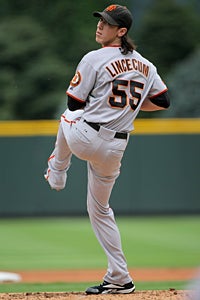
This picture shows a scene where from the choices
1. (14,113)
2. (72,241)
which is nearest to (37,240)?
(72,241)

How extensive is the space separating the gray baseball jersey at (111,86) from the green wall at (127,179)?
7631 millimetres

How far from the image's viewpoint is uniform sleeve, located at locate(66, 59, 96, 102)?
4.98 m

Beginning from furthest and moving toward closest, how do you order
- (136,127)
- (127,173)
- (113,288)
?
(136,127) < (127,173) < (113,288)

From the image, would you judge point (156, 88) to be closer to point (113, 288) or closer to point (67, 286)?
point (113, 288)

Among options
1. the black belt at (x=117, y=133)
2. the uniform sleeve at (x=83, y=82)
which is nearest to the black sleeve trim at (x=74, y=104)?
the uniform sleeve at (x=83, y=82)

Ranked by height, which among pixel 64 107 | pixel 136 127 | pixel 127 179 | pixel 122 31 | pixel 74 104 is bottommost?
pixel 74 104

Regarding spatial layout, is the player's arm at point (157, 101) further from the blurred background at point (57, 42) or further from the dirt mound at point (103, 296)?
the blurred background at point (57, 42)

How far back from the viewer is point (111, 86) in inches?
197

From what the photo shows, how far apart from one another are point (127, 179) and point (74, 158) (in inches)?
36.4

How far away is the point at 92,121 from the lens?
508cm

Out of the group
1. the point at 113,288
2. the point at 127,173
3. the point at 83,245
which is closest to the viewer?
the point at 113,288

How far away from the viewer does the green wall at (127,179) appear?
1275 cm

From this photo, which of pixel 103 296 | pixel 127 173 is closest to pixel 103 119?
pixel 103 296

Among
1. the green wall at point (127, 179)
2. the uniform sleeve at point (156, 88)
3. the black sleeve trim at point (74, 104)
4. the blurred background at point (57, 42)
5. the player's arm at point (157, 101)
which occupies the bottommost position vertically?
the black sleeve trim at point (74, 104)
